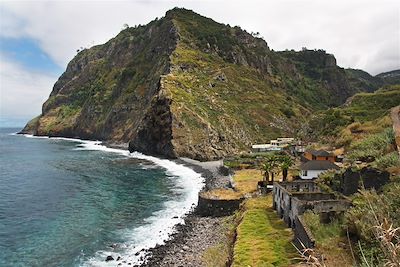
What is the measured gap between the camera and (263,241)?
33.2 meters

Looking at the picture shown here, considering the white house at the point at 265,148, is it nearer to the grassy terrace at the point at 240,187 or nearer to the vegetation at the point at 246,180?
the vegetation at the point at 246,180

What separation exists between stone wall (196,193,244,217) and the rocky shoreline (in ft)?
4.03

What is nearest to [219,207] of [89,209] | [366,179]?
[89,209]

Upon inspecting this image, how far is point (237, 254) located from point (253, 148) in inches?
3470

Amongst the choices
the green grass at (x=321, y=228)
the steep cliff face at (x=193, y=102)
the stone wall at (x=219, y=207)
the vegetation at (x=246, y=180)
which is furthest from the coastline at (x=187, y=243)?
the steep cliff face at (x=193, y=102)

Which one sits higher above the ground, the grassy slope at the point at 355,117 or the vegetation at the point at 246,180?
the grassy slope at the point at 355,117

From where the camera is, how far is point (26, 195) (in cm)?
6881

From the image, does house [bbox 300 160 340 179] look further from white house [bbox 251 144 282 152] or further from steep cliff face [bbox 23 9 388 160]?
white house [bbox 251 144 282 152]

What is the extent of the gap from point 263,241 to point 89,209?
35570mm

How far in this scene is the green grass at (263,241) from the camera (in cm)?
2886

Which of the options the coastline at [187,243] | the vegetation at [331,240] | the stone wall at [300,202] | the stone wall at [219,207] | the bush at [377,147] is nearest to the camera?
the vegetation at [331,240]

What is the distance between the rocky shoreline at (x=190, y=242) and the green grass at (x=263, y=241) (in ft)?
13.6

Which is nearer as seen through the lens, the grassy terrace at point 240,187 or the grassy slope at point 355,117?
the grassy terrace at point 240,187

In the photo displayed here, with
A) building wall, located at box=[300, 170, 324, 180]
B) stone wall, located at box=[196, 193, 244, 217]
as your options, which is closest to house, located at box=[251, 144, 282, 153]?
building wall, located at box=[300, 170, 324, 180]
